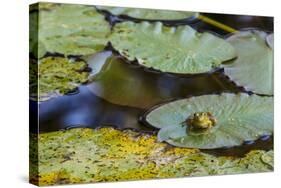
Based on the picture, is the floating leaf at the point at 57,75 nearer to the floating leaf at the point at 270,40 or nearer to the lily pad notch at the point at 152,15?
the lily pad notch at the point at 152,15

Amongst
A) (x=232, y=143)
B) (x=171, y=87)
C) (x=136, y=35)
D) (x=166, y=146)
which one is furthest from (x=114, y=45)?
(x=232, y=143)

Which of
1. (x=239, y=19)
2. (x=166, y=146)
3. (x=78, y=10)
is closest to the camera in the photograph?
(x=78, y=10)

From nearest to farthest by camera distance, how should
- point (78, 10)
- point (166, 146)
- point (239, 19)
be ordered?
1. point (78, 10)
2. point (166, 146)
3. point (239, 19)

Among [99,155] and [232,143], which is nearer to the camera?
[99,155]

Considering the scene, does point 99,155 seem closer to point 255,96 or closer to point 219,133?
point 219,133

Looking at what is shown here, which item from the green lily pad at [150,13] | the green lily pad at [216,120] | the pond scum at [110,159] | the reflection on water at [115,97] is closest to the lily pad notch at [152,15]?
the green lily pad at [150,13]

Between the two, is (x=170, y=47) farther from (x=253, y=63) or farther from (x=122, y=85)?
(x=253, y=63)

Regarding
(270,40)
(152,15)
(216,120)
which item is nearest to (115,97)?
(152,15)

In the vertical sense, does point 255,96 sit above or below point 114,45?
below
